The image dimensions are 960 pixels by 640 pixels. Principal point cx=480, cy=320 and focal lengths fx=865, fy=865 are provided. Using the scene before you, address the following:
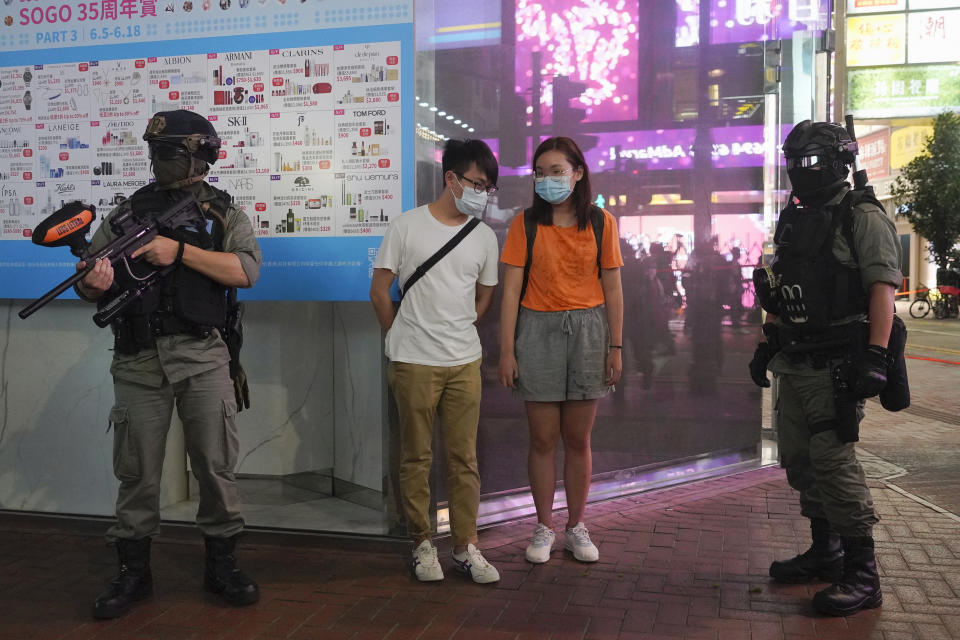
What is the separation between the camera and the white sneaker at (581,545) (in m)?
3.90

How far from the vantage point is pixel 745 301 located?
219 inches

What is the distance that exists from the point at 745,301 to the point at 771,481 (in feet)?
3.76

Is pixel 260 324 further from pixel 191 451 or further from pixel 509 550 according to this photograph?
pixel 509 550

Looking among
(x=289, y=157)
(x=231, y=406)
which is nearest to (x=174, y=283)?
(x=231, y=406)

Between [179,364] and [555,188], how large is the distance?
1.70 meters

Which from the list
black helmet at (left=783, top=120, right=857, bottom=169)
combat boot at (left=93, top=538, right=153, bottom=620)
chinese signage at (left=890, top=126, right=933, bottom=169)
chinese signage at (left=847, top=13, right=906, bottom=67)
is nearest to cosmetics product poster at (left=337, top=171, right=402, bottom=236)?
combat boot at (left=93, top=538, right=153, bottom=620)

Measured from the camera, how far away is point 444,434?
12.3ft

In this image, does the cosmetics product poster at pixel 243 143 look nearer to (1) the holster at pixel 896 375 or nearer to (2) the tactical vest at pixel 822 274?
(2) the tactical vest at pixel 822 274

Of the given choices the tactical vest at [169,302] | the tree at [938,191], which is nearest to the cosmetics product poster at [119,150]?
the tactical vest at [169,302]

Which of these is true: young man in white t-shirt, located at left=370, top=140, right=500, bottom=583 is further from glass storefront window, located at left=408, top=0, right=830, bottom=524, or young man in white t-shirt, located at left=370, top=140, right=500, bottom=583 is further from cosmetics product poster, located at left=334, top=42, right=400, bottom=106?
cosmetics product poster, located at left=334, top=42, right=400, bottom=106

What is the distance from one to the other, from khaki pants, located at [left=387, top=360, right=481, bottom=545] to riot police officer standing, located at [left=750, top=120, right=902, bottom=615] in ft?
4.24

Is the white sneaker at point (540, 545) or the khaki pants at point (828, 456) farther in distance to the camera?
the white sneaker at point (540, 545)

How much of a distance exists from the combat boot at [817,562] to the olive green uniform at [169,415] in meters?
2.29

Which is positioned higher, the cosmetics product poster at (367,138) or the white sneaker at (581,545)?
the cosmetics product poster at (367,138)
